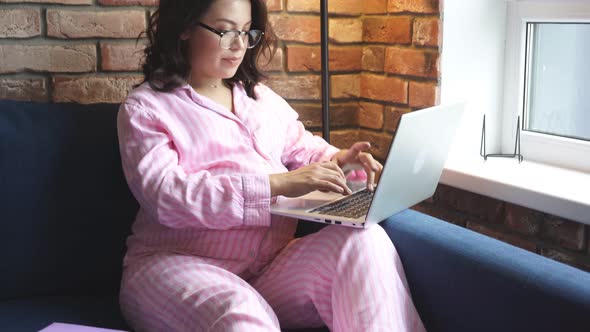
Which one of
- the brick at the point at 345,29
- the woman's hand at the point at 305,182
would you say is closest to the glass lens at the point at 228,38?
the woman's hand at the point at 305,182

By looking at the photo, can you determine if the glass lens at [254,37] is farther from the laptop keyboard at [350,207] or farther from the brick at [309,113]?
the brick at [309,113]

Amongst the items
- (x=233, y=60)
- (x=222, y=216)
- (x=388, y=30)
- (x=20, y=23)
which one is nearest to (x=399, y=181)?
(x=222, y=216)

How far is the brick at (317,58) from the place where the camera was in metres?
2.12

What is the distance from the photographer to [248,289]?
1.44 meters

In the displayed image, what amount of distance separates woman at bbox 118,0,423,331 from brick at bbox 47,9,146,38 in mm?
215

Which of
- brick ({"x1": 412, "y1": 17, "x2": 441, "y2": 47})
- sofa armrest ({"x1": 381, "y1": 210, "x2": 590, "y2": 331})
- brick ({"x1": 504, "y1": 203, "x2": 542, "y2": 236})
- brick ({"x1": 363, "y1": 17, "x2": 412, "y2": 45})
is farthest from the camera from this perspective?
brick ({"x1": 363, "y1": 17, "x2": 412, "y2": 45})

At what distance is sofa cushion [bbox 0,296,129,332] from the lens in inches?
57.8

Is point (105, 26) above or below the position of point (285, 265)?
above

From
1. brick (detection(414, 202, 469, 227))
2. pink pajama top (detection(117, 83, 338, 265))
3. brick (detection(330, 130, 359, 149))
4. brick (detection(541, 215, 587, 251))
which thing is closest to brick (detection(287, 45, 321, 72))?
brick (detection(330, 130, 359, 149))

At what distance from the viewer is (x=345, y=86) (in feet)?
7.27

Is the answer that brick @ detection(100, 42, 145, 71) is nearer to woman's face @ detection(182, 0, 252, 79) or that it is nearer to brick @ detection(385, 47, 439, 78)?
woman's face @ detection(182, 0, 252, 79)

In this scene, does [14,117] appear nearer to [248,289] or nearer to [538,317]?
[248,289]

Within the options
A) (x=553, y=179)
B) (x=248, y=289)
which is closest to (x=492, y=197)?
(x=553, y=179)

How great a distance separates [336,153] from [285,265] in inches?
13.1
